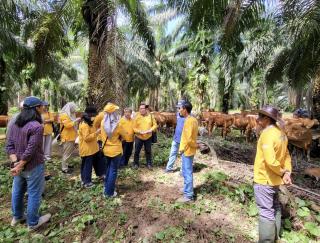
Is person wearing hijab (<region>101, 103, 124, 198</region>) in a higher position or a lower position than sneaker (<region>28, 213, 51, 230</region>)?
higher

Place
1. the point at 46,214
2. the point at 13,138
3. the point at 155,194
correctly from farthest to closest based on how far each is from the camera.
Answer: the point at 155,194, the point at 46,214, the point at 13,138

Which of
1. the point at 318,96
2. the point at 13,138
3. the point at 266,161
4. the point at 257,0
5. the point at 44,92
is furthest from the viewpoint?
the point at 44,92

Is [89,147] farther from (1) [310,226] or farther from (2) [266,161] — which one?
(1) [310,226]

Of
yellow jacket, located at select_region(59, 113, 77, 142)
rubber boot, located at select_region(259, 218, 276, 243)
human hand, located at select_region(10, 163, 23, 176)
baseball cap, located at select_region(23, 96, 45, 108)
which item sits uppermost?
baseball cap, located at select_region(23, 96, 45, 108)

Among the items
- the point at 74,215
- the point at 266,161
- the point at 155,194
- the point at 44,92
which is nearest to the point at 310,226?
the point at 266,161

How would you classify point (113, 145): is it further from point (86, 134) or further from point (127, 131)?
point (127, 131)

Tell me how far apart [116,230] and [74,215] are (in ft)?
3.17

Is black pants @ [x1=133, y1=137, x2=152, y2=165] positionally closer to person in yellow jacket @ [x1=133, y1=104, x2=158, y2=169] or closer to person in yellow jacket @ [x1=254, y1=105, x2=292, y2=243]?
person in yellow jacket @ [x1=133, y1=104, x2=158, y2=169]

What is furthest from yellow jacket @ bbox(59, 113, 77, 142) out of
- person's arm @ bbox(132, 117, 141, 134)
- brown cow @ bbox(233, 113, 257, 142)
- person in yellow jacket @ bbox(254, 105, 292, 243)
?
brown cow @ bbox(233, 113, 257, 142)

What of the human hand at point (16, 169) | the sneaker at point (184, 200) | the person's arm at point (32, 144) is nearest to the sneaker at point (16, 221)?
the human hand at point (16, 169)

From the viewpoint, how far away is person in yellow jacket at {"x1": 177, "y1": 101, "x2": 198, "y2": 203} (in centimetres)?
579

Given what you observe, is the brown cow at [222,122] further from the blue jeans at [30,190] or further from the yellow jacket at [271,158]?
the blue jeans at [30,190]

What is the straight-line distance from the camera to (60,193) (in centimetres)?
670

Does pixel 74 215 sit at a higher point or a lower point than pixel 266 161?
lower
